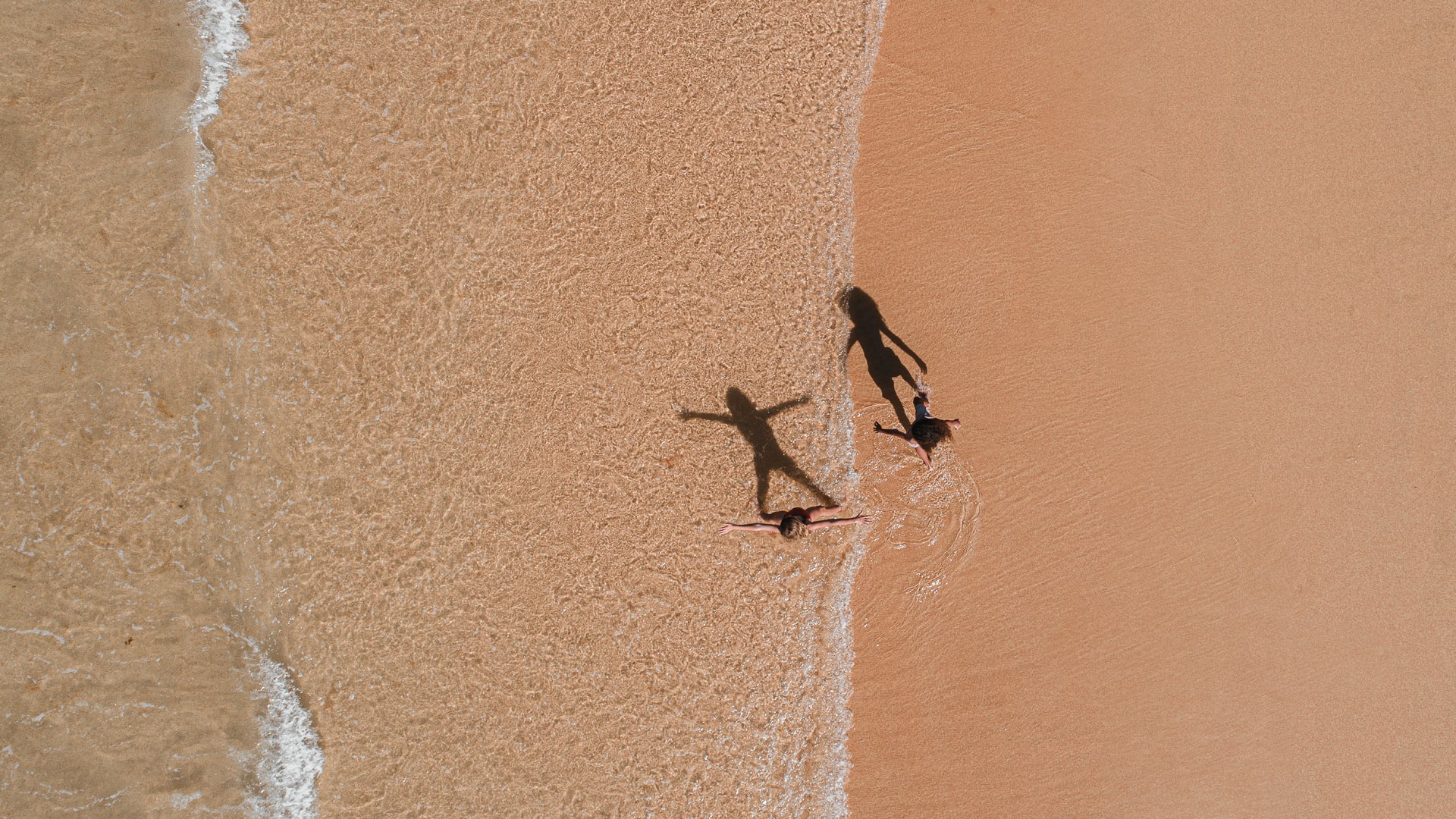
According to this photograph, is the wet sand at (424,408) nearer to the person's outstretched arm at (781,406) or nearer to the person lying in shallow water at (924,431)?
the person's outstretched arm at (781,406)

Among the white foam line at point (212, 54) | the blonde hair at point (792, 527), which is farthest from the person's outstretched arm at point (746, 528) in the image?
the white foam line at point (212, 54)

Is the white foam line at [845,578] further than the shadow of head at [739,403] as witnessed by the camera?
No

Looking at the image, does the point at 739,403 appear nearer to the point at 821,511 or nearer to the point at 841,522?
the point at 821,511

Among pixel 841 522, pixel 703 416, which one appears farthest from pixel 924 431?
pixel 703 416

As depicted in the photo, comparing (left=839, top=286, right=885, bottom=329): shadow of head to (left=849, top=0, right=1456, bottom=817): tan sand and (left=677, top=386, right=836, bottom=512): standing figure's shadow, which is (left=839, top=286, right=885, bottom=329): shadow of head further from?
(left=677, top=386, right=836, bottom=512): standing figure's shadow

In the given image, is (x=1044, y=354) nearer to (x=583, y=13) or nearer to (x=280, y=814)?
(x=583, y=13)

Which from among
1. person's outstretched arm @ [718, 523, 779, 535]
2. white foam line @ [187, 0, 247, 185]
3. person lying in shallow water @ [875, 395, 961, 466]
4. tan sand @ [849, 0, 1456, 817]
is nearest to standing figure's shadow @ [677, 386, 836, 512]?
person's outstretched arm @ [718, 523, 779, 535]

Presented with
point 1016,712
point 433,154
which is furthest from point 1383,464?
point 433,154
